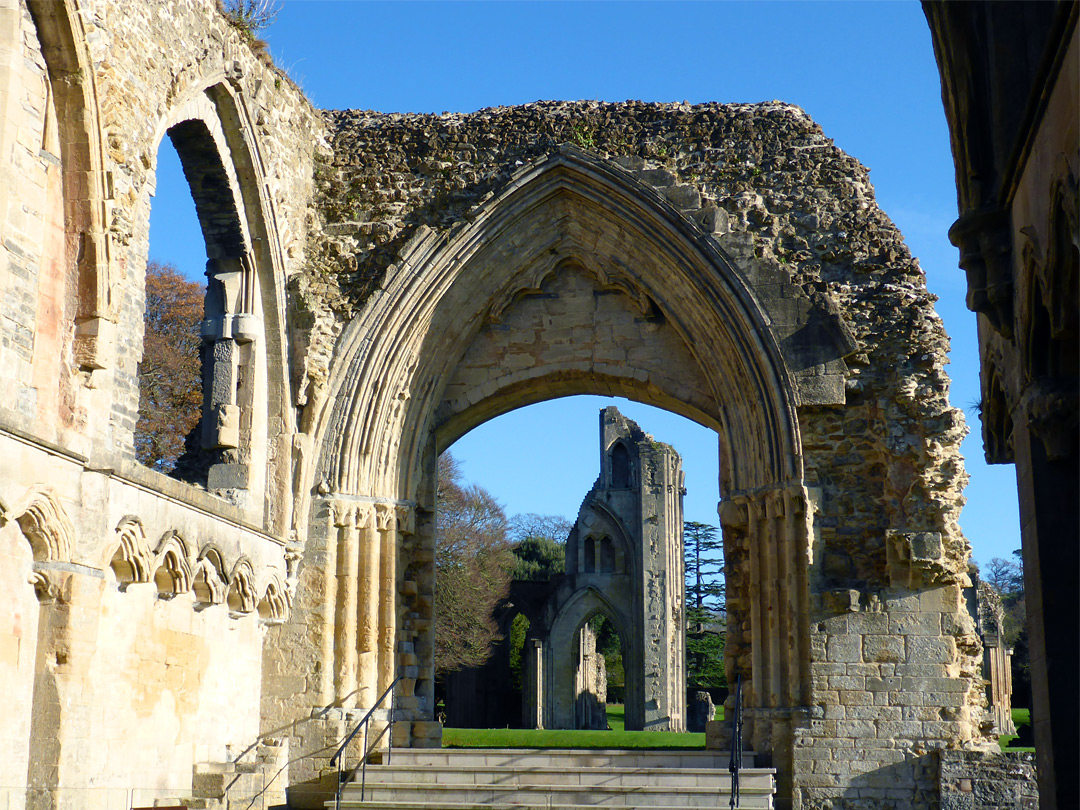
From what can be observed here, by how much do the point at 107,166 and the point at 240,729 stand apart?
4487 millimetres

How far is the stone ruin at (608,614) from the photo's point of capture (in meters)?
27.6

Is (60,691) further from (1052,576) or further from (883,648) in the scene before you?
(883,648)

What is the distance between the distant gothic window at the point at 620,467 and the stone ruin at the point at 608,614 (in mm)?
26

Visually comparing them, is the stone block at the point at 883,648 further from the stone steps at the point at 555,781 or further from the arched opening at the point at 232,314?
the arched opening at the point at 232,314

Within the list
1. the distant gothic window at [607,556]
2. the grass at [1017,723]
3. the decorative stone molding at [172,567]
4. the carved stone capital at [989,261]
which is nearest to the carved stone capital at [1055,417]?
the carved stone capital at [989,261]

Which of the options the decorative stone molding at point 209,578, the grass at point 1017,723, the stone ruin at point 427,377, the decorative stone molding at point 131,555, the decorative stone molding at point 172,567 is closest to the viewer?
the decorative stone molding at point 131,555

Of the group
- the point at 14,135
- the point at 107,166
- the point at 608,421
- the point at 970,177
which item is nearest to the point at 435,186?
the point at 107,166

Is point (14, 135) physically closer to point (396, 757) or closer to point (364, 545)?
point (364, 545)

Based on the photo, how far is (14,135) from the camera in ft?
22.1

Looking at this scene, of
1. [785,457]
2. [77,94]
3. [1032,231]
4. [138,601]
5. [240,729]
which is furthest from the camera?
[785,457]

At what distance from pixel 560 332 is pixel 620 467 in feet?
68.8

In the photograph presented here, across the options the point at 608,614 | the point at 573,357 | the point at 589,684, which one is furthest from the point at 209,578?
the point at 589,684

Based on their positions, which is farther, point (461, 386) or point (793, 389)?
point (461, 386)

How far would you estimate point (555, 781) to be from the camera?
9266 millimetres
